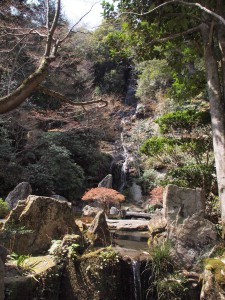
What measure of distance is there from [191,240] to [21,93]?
4199 millimetres

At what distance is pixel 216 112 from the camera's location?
21.5 ft

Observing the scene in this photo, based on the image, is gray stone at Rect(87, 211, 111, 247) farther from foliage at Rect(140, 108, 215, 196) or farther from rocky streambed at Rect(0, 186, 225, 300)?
foliage at Rect(140, 108, 215, 196)


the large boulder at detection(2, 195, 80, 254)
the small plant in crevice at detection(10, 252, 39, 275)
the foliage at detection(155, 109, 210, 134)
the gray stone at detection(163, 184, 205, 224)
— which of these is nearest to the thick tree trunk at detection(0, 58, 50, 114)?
the small plant in crevice at detection(10, 252, 39, 275)

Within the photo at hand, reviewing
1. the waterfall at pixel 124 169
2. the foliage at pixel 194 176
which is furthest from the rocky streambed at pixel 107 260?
the waterfall at pixel 124 169

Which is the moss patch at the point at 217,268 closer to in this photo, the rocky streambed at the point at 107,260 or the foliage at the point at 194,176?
the rocky streambed at the point at 107,260

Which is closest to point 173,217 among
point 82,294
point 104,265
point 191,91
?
point 104,265

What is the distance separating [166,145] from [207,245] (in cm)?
316

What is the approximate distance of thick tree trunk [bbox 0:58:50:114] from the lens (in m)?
3.46

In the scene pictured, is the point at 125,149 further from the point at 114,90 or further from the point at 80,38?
the point at 80,38

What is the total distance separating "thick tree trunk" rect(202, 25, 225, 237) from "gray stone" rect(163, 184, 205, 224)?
17.8 inches

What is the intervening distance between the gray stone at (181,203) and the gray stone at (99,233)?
65.2 inches

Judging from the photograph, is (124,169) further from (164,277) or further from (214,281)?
(214,281)

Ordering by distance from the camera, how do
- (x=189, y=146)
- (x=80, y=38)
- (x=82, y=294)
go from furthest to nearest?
(x=80, y=38) < (x=189, y=146) < (x=82, y=294)

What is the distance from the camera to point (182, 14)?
7.01 m
